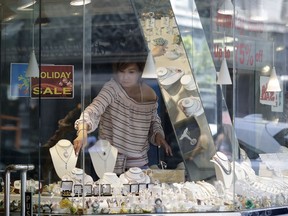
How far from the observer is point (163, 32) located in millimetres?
5547

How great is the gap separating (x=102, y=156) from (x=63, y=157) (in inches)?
11.8

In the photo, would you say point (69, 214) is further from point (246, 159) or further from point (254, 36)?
point (254, 36)

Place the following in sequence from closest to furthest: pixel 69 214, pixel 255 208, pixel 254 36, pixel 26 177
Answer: pixel 26 177
pixel 69 214
pixel 255 208
pixel 254 36

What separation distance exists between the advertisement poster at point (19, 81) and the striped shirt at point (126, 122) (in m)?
1.36

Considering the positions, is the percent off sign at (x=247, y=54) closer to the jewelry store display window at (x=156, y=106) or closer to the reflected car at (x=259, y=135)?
the jewelry store display window at (x=156, y=106)

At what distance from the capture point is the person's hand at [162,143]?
219 inches

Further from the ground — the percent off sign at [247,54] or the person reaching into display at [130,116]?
the percent off sign at [247,54]

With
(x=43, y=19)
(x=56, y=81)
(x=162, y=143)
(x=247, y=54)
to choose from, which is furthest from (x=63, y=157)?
(x=247, y=54)

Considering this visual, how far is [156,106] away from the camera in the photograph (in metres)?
5.61

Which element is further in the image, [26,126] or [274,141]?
[274,141]

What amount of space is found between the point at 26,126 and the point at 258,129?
2.48 m

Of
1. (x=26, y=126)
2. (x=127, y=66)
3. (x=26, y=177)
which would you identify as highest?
(x=127, y=66)

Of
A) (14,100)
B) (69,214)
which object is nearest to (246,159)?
(69,214)

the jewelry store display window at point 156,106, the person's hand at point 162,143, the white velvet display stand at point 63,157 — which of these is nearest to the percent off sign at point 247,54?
the jewelry store display window at point 156,106
